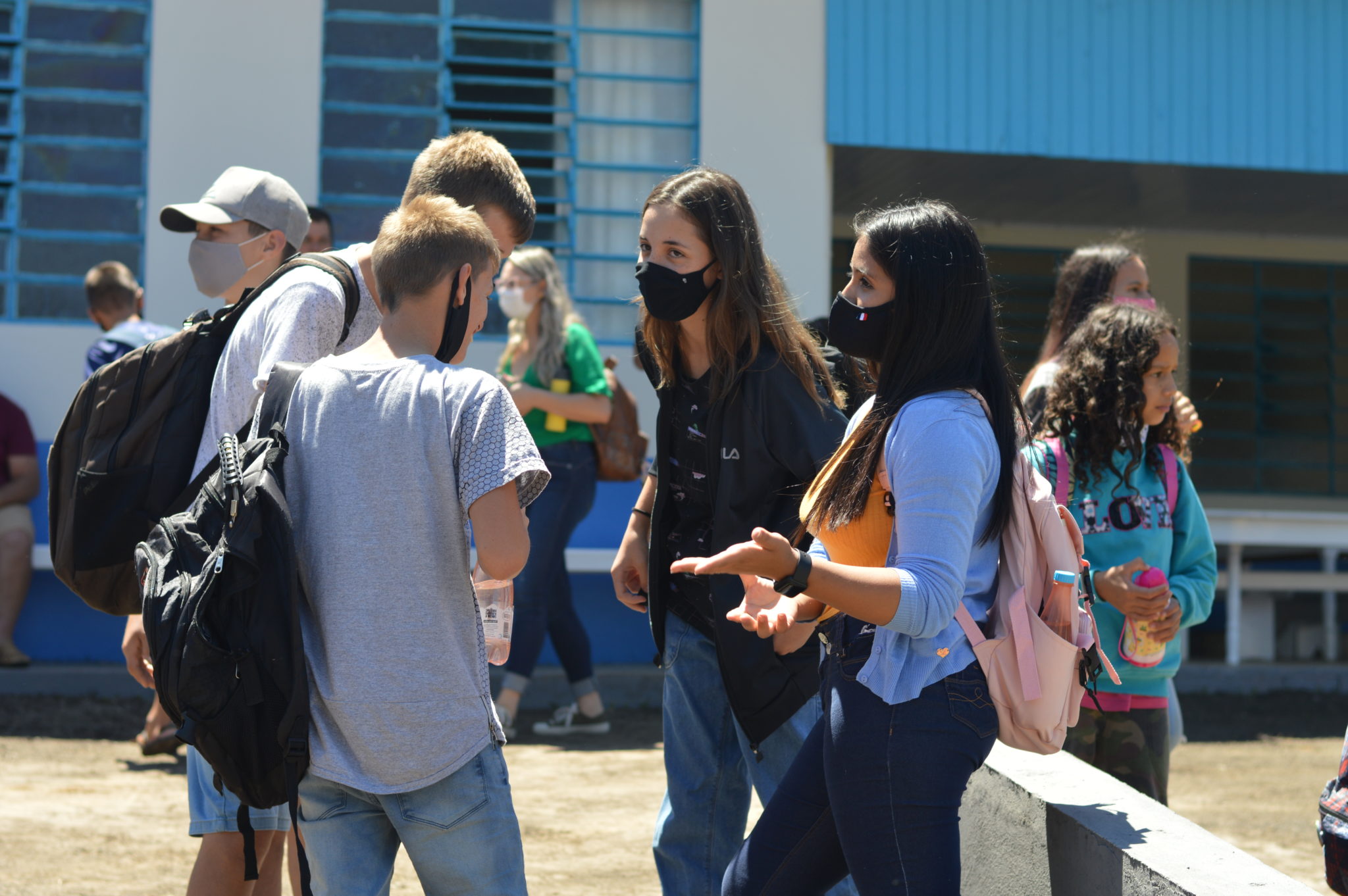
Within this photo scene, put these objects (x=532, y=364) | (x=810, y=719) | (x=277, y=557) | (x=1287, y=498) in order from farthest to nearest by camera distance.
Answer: (x=1287, y=498), (x=532, y=364), (x=810, y=719), (x=277, y=557)

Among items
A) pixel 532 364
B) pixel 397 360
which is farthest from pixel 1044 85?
pixel 397 360

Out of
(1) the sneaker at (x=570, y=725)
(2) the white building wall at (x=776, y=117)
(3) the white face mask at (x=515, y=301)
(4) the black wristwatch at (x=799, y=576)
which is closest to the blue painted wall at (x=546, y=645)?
(1) the sneaker at (x=570, y=725)

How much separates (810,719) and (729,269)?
105 cm

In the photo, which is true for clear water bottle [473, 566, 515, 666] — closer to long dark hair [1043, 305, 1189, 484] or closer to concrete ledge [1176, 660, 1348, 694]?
long dark hair [1043, 305, 1189, 484]

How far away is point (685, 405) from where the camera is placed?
10.6 feet

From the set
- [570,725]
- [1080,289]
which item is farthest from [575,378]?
[1080,289]

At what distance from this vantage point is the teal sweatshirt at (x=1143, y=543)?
358cm

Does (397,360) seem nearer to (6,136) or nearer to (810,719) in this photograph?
(810,719)

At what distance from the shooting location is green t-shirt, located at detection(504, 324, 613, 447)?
6496 millimetres

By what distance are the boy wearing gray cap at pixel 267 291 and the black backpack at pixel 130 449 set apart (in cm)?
4

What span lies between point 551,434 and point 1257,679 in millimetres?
5169

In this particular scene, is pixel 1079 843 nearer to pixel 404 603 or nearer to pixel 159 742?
pixel 404 603

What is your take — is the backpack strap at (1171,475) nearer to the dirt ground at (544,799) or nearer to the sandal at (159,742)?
the dirt ground at (544,799)

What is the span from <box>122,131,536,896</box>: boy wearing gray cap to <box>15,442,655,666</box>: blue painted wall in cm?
460
